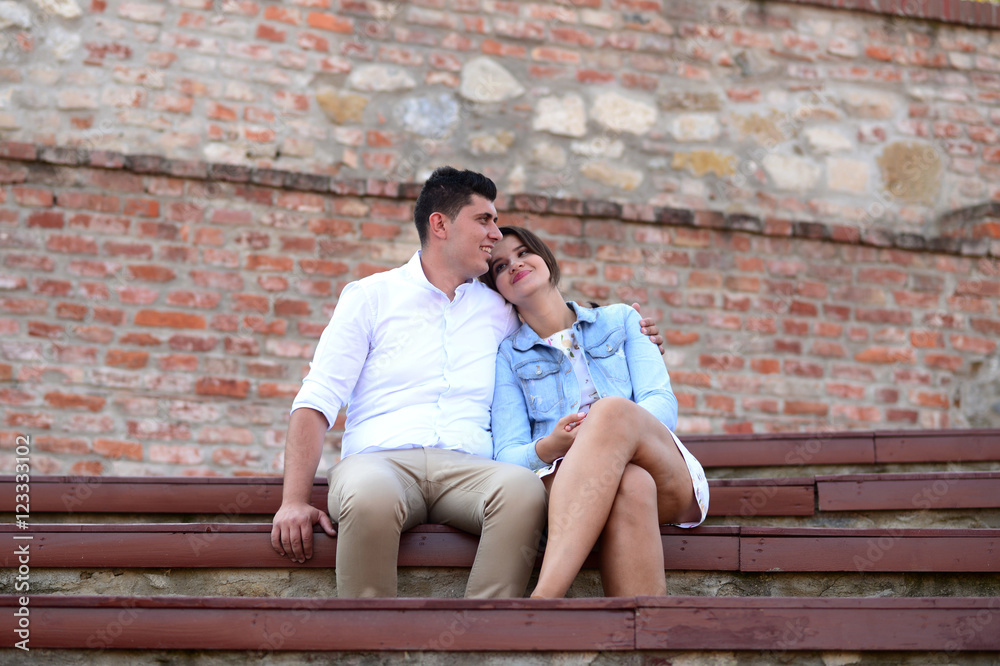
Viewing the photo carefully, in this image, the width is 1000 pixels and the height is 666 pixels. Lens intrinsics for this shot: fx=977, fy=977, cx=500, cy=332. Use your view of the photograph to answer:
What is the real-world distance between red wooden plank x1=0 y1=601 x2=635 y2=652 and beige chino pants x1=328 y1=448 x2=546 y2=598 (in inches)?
11.7

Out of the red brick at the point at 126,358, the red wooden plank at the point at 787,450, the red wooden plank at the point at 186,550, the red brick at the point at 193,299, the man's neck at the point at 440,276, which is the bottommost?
the red wooden plank at the point at 186,550

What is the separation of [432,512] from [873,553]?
3.57 feet

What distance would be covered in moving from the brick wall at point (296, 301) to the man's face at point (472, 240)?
1394mm

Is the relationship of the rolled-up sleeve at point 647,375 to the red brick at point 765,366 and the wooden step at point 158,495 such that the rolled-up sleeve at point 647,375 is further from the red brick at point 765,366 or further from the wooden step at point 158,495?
the red brick at point 765,366

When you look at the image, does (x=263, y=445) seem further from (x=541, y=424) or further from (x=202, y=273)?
(x=541, y=424)

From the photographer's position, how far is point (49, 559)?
231 cm

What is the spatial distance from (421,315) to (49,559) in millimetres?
1151

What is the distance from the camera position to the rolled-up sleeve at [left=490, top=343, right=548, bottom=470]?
8.65 ft

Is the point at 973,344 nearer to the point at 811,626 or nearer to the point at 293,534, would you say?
the point at 811,626

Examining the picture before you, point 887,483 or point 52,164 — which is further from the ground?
point 52,164

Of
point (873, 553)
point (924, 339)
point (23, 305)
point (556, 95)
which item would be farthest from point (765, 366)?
point (23, 305)

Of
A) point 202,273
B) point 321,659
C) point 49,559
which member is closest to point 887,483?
point 321,659

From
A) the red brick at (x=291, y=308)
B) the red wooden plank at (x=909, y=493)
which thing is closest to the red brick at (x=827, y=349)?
the red wooden plank at (x=909, y=493)

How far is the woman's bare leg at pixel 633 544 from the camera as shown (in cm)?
218
